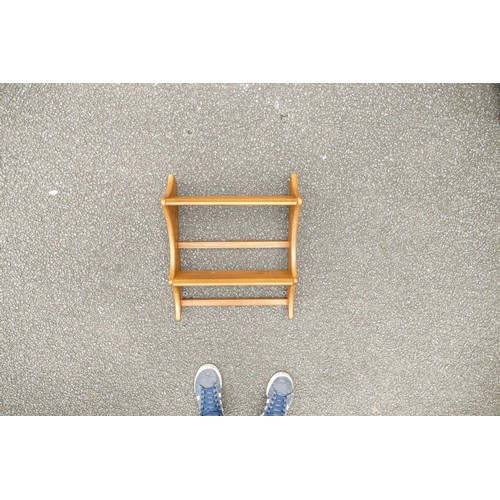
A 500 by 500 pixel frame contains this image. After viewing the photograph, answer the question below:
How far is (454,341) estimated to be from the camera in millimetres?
1538

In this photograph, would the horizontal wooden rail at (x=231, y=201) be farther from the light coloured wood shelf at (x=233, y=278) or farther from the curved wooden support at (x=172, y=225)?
the light coloured wood shelf at (x=233, y=278)

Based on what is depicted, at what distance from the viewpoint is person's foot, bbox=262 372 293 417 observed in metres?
1.50

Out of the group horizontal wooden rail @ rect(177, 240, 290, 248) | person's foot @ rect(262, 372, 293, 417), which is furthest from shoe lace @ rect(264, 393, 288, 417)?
horizontal wooden rail @ rect(177, 240, 290, 248)

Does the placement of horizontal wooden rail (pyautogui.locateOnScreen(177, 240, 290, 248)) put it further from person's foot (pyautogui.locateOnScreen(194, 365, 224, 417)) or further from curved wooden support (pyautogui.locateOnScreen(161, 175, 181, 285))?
person's foot (pyautogui.locateOnScreen(194, 365, 224, 417))

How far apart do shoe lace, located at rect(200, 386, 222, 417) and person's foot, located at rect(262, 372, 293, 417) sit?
195mm

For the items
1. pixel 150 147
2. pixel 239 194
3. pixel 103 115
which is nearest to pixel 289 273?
pixel 239 194

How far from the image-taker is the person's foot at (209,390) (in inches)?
59.1

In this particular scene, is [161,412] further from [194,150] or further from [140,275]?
Result: [194,150]

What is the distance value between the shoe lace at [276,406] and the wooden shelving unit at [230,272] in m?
0.34

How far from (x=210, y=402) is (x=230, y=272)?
0.54 m

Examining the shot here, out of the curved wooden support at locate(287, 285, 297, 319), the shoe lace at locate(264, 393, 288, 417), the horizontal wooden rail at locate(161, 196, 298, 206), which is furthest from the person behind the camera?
the shoe lace at locate(264, 393, 288, 417)

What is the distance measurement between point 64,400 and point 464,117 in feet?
6.47

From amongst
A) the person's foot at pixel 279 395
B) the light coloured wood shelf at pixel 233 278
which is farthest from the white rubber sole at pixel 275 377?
the light coloured wood shelf at pixel 233 278

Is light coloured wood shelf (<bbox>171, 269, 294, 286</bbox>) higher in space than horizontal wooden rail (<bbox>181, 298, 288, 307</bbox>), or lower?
higher
